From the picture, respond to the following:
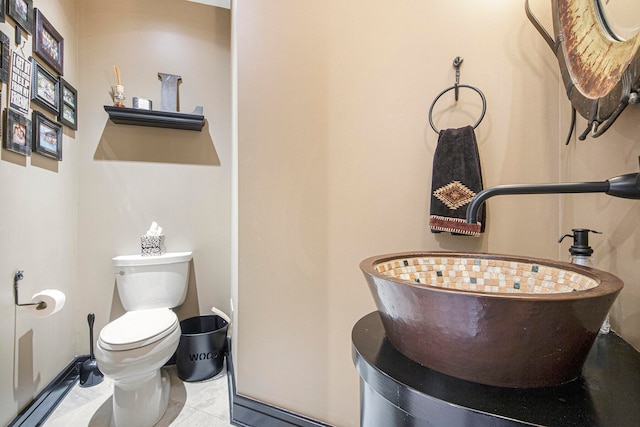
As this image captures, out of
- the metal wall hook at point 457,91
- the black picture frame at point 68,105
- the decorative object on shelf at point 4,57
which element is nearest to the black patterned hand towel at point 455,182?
the metal wall hook at point 457,91

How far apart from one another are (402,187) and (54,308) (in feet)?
5.79

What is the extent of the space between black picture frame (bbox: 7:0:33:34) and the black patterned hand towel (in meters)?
1.97

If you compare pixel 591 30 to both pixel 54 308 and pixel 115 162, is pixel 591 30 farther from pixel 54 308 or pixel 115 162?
pixel 115 162

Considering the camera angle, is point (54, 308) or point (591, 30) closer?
point (591, 30)

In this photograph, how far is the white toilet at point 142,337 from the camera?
4.24 ft

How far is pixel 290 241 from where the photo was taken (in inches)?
49.7

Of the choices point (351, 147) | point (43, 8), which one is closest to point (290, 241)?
point (351, 147)

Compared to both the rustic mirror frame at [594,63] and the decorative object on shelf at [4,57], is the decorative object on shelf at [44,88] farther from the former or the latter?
the rustic mirror frame at [594,63]

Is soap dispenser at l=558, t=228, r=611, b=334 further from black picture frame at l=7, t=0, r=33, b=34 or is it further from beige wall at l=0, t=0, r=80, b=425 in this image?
black picture frame at l=7, t=0, r=33, b=34

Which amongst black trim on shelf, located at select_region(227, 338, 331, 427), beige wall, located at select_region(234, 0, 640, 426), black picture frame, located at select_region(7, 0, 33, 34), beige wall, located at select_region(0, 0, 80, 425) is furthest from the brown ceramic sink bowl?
black picture frame, located at select_region(7, 0, 33, 34)

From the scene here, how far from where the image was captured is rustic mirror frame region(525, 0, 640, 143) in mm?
555

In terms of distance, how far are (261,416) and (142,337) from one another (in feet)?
2.26

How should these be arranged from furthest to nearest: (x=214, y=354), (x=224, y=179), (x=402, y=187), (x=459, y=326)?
1. (x=224, y=179)
2. (x=214, y=354)
3. (x=402, y=187)
4. (x=459, y=326)

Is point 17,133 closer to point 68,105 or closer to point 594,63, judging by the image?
point 68,105
